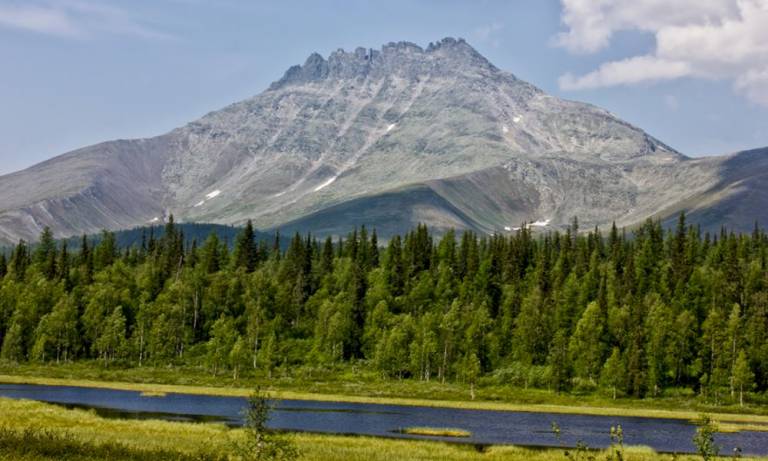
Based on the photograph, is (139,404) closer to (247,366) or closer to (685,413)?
(247,366)

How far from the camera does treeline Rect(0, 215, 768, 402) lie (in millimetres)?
157500

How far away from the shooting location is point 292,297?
199 m

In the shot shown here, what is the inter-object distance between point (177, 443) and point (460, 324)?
118 m

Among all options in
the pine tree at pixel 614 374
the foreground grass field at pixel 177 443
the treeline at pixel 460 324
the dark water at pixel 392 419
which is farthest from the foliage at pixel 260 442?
the pine tree at pixel 614 374

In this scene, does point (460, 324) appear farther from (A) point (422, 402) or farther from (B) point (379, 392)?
(A) point (422, 402)

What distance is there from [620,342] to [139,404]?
9622cm

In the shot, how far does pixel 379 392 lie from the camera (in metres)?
146

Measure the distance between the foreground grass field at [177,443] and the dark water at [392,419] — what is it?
11033mm

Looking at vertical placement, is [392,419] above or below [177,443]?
below

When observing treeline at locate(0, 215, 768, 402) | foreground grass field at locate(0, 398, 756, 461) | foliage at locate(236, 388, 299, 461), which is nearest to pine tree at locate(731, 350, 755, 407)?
treeline at locate(0, 215, 768, 402)

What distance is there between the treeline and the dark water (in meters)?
36.6

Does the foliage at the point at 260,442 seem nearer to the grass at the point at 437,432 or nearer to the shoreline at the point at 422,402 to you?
the grass at the point at 437,432

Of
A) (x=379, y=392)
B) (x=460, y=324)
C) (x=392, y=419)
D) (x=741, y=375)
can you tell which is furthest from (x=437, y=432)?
(x=460, y=324)

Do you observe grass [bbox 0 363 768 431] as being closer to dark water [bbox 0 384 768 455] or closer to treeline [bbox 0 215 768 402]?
dark water [bbox 0 384 768 455]
